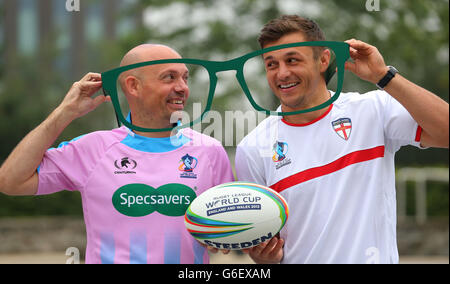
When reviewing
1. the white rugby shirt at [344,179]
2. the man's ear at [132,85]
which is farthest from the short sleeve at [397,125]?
the man's ear at [132,85]

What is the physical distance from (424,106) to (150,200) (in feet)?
5.14

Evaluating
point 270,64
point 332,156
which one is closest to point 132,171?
point 270,64

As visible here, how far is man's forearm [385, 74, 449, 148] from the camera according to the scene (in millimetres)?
2596

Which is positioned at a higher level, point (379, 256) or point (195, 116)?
point (195, 116)

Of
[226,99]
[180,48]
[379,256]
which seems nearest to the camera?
[379,256]

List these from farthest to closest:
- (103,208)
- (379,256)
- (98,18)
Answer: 1. (98,18)
2. (103,208)
3. (379,256)

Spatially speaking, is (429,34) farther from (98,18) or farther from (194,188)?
(98,18)

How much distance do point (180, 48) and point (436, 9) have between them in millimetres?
5794

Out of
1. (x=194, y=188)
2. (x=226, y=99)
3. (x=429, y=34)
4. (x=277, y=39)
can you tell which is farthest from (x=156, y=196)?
(x=429, y=34)

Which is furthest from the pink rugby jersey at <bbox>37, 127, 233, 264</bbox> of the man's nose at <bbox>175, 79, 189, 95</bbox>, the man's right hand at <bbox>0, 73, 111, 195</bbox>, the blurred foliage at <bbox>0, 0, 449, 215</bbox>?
the blurred foliage at <bbox>0, 0, 449, 215</bbox>

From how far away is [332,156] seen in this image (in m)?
2.98

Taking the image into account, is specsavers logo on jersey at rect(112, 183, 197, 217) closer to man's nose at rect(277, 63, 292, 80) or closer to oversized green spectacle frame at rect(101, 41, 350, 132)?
oversized green spectacle frame at rect(101, 41, 350, 132)

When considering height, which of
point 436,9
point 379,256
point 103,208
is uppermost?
point 436,9

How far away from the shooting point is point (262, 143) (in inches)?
126
